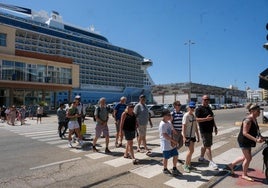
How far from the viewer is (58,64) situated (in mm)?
39344

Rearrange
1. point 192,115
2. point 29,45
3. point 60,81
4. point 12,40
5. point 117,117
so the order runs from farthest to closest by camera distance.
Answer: point 29,45
point 60,81
point 12,40
point 117,117
point 192,115

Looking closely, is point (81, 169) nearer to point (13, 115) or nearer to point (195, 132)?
point (195, 132)

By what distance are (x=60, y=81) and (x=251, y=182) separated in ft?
118

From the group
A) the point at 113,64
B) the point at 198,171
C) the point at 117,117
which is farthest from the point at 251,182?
the point at 113,64

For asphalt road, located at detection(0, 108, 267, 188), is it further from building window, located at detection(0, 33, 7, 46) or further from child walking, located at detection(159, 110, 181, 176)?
building window, located at detection(0, 33, 7, 46)

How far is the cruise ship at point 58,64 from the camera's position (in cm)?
3475

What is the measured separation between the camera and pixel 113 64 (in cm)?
9388

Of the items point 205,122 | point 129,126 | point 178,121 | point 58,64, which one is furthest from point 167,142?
point 58,64

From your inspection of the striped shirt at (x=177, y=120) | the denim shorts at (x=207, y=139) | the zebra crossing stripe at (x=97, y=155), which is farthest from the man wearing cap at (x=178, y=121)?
the zebra crossing stripe at (x=97, y=155)

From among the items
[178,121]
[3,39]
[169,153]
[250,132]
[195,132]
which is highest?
[3,39]

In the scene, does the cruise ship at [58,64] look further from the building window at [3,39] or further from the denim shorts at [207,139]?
the denim shorts at [207,139]

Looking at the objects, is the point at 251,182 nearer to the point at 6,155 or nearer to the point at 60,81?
the point at 6,155

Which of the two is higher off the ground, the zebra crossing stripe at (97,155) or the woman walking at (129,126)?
the woman walking at (129,126)

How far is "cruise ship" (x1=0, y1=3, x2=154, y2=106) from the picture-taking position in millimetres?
34750
